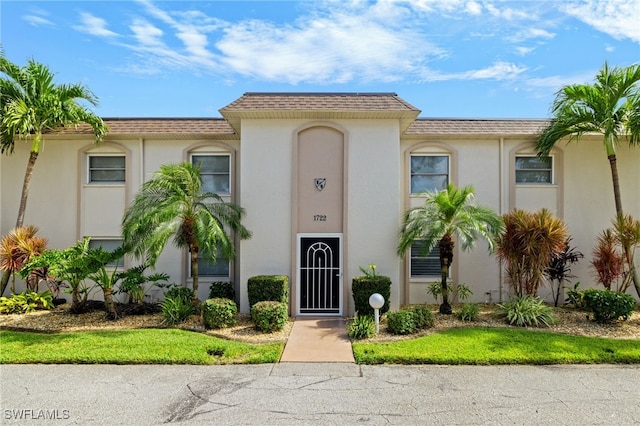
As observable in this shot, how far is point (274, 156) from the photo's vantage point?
11.0 m

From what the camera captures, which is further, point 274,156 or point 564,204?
point 564,204

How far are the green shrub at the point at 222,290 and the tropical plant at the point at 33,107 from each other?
6466 mm

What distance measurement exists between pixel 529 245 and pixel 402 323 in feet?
15.1

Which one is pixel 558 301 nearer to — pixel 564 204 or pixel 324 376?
pixel 564 204

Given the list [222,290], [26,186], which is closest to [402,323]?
[222,290]

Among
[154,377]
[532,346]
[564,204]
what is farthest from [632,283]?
[154,377]

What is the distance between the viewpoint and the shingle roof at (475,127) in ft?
41.1

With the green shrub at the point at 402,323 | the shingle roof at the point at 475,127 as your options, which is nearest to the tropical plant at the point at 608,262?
the shingle roof at the point at 475,127

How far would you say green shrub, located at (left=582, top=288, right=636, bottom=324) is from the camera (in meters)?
9.25

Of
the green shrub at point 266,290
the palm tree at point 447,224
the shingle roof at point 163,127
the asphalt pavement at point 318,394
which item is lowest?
the asphalt pavement at point 318,394

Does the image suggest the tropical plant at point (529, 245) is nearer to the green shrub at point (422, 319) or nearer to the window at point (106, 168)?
the green shrub at point (422, 319)

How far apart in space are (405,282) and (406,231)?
2.75 metres

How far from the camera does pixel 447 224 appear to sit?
9.92 metres

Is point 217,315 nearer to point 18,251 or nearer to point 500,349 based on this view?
point 500,349
